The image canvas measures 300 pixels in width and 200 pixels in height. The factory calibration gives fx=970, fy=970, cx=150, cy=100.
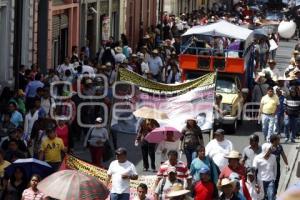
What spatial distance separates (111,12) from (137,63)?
9.52 metres

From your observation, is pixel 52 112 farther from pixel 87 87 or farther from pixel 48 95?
pixel 87 87

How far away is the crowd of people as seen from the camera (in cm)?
1309

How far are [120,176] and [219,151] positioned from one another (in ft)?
6.94

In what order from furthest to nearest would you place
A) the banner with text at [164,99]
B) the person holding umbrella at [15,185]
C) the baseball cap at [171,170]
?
the banner with text at [164,99], the baseball cap at [171,170], the person holding umbrella at [15,185]

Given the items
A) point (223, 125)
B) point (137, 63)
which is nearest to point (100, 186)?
point (223, 125)

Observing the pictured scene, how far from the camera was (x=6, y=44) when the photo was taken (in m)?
25.3

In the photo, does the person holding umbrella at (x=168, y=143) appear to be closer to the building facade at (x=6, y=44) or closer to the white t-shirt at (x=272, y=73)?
the building facade at (x=6, y=44)

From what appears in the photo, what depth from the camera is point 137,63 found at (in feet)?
97.7

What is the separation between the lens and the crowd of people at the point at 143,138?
1309 centimetres

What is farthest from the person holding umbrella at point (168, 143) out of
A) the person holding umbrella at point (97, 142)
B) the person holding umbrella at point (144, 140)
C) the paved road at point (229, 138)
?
the paved road at point (229, 138)

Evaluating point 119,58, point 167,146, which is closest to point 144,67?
point 119,58

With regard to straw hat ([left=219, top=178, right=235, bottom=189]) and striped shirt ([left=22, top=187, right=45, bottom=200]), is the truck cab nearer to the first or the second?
straw hat ([left=219, top=178, right=235, bottom=189])

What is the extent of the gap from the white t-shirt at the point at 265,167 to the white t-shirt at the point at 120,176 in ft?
7.33

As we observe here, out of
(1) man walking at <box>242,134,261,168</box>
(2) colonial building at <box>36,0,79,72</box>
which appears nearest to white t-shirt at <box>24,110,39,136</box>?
(1) man walking at <box>242,134,261,168</box>
